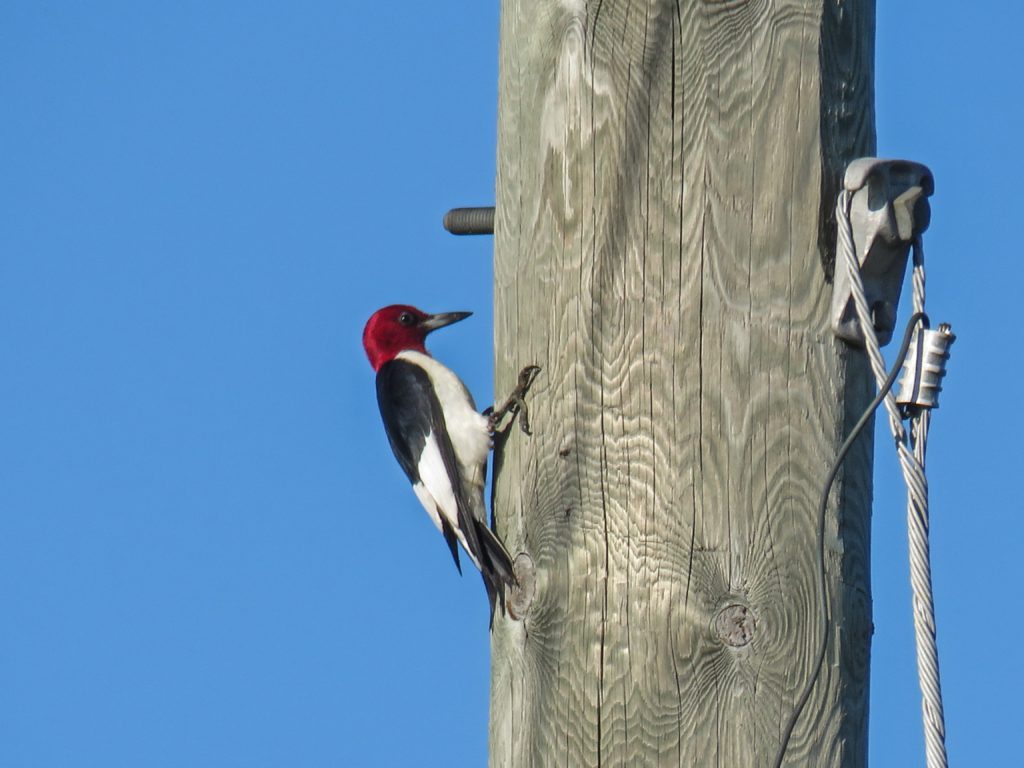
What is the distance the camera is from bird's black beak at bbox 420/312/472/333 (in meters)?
5.77

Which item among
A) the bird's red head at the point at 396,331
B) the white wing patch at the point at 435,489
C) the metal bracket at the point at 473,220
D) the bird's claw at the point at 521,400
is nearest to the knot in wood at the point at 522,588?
the bird's claw at the point at 521,400

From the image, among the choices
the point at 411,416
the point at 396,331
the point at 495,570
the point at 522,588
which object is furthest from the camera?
the point at 396,331

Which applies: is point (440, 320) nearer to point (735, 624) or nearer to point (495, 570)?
point (495, 570)

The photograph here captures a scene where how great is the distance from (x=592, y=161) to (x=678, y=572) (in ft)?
2.44

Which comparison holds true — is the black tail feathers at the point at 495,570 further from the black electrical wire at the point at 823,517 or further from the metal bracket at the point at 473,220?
the metal bracket at the point at 473,220

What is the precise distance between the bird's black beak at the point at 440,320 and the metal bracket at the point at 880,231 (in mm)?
3261

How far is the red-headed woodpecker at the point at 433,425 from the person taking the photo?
4.08m

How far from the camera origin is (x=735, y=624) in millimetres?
2461

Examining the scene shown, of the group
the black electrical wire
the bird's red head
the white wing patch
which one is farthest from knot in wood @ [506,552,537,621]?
the bird's red head

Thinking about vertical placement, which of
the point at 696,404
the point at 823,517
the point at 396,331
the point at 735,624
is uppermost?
the point at 396,331

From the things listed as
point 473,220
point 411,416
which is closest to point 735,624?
point 473,220

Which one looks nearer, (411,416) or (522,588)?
(522,588)

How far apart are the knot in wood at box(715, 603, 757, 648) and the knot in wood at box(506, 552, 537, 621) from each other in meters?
0.37

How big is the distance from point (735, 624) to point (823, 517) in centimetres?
23
